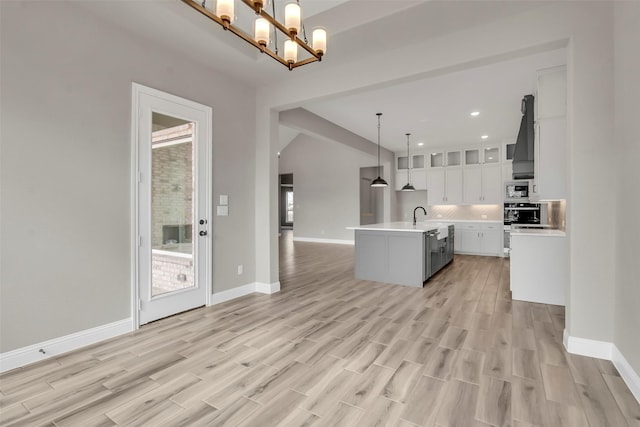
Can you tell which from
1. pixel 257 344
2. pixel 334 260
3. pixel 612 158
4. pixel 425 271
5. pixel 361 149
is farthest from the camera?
pixel 361 149

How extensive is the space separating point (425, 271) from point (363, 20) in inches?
138

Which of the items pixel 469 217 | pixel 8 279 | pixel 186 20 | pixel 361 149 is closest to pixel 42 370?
pixel 8 279

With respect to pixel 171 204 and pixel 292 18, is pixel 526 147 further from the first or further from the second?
pixel 171 204

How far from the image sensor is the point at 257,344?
2637 mm

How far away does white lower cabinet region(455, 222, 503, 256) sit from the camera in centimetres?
723

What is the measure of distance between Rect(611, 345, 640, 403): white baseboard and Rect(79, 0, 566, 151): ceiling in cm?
280

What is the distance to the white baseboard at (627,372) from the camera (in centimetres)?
189

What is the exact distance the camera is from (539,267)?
384 centimetres

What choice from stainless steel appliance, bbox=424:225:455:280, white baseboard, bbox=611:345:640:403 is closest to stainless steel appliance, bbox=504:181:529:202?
stainless steel appliance, bbox=424:225:455:280

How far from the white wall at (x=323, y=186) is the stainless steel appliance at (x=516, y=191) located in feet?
12.2

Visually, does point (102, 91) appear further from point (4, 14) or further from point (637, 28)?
point (637, 28)

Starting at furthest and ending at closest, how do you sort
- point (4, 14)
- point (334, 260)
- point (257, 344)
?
point (334, 260) → point (257, 344) → point (4, 14)

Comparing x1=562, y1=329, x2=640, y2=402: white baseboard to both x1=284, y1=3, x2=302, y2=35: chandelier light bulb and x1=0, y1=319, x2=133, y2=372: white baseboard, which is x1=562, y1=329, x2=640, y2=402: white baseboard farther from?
x1=0, y1=319, x2=133, y2=372: white baseboard

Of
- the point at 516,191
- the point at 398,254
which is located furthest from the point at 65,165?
the point at 516,191
